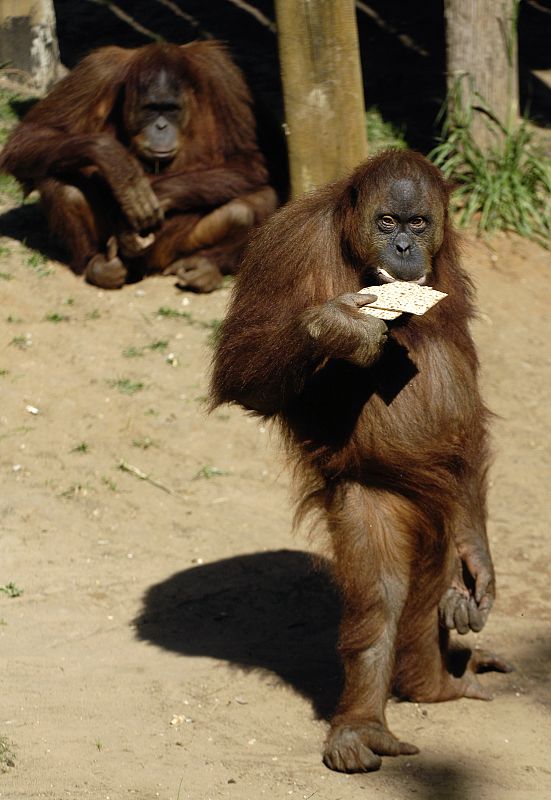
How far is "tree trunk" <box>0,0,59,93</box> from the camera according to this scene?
31.5 feet

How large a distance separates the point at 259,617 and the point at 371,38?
23.5 feet

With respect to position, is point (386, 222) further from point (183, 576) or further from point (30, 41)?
point (30, 41)

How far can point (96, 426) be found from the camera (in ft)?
21.1

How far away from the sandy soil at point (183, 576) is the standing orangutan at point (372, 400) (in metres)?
0.36

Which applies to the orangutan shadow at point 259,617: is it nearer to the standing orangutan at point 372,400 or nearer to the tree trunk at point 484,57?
the standing orangutan at point 372,400

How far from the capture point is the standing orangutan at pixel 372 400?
3.86 m

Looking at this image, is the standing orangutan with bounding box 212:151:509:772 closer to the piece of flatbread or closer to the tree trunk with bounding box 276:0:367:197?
the piece of flatbread

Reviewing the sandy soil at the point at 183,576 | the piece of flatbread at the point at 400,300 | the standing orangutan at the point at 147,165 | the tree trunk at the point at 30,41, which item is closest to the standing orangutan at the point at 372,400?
the piece of flatbread at the point at 400,300

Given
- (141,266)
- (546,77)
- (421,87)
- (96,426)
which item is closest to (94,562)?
(96,426)

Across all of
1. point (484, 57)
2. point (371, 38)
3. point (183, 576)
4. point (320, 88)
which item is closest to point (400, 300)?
point (183, 576)

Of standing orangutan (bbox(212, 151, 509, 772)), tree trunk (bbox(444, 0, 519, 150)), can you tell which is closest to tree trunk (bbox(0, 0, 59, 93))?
tree trunk (bbox(444, 0, 519, 150))

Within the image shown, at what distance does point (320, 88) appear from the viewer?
23.0ft

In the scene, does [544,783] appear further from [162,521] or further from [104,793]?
[162,521]

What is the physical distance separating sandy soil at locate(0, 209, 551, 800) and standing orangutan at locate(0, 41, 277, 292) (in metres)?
0.28
